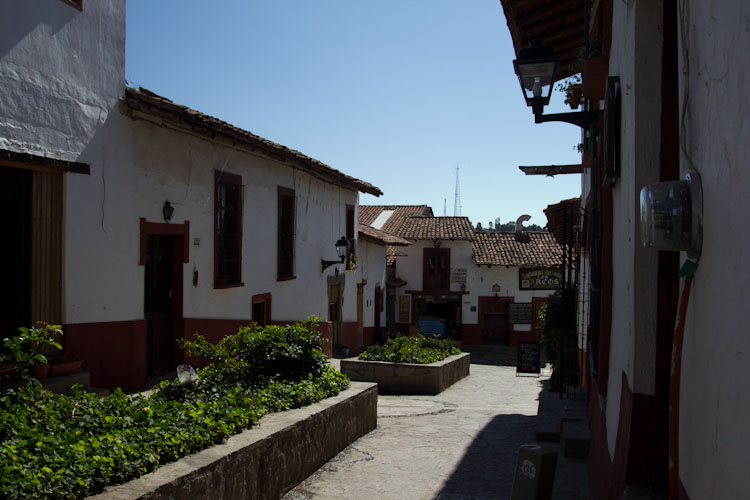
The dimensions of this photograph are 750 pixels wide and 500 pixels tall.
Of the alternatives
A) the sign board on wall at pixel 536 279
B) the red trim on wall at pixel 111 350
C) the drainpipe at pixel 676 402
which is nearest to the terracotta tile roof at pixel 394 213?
the sign board on wall at pixel 536 279

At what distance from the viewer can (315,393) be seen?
663 cm

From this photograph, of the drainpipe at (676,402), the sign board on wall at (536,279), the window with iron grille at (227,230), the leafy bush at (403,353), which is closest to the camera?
the drainpipe at (676,402)

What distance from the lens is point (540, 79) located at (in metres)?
6.11

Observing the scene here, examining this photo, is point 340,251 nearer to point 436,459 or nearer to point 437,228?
point 436,459

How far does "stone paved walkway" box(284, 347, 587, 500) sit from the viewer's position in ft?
18.4

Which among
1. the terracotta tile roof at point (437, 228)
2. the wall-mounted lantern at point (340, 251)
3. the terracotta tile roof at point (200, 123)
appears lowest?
the wall-mounted lantern at point (340, 251)

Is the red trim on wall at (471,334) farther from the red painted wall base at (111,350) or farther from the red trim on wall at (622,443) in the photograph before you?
the red trim on wall at (622,443)

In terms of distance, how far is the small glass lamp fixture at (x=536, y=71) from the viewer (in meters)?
5.98

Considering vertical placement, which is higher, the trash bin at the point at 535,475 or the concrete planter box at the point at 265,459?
the trash bin at the point at 535,475

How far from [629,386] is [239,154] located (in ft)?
28.7

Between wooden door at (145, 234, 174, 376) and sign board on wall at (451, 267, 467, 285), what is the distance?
22.4 m

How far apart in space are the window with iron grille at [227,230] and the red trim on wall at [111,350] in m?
2.22

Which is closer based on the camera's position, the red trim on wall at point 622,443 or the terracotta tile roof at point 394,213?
the red trim on wall at point 622,443

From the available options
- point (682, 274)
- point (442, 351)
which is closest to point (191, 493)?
point (682, 274)
